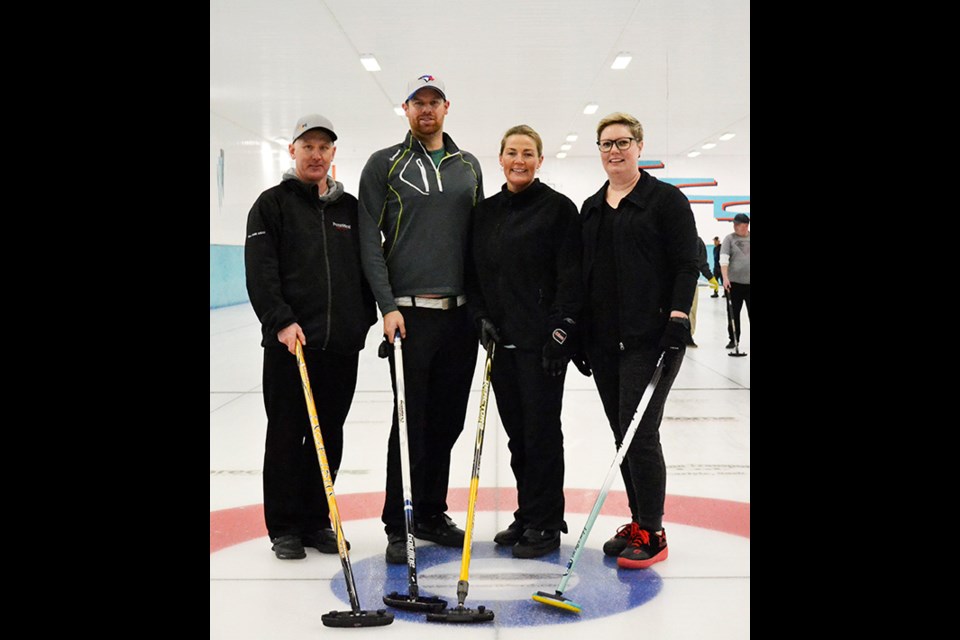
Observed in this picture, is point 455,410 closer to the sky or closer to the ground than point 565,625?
closer to the sky

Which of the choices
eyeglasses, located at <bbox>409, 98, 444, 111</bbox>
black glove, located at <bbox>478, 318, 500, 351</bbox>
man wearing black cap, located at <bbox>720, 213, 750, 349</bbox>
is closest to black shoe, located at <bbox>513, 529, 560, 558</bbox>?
black glove, located at <bbox>478, 318, 500, 351</bbox>

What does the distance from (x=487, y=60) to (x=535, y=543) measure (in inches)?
320

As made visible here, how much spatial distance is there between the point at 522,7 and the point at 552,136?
28.3 ft

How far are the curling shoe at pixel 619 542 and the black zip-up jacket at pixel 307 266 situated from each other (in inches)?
48.0

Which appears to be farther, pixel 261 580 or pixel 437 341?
pixel 437 341

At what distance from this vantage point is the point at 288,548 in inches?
125

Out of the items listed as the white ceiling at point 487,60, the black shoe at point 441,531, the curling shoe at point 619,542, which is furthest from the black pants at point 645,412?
the white ceiling at point 487,60

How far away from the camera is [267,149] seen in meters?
17.3

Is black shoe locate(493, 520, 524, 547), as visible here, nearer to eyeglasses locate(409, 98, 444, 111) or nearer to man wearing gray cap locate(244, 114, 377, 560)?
man wearing gray cap locate(244, 114, 377, 560)

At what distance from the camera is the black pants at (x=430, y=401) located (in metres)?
3.19
